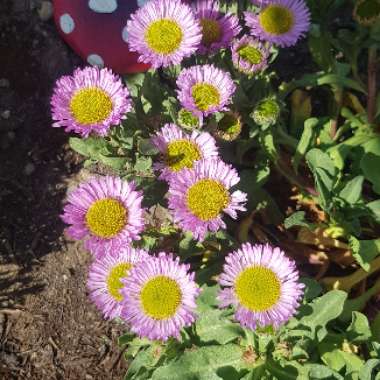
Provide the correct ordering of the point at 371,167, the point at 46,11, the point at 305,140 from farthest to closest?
1. the point at 46,11
2. the point at 305,140
3. the point at 371,167

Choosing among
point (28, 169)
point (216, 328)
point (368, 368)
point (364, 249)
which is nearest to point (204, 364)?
point (216, 328)

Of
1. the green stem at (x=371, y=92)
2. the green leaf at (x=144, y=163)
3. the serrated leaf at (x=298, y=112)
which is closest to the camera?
the green leaf at (x=144, y=163)

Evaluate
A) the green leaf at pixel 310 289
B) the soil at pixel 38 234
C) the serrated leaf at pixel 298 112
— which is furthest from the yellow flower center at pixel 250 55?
the soil at pixel 38 234

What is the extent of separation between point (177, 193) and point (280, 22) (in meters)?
0.75

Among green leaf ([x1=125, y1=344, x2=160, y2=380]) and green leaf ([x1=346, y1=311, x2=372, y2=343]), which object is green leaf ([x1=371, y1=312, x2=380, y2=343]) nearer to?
green leaf ([x1=346, y1=311, x2=372, y2=343])

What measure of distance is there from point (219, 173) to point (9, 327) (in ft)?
4.20

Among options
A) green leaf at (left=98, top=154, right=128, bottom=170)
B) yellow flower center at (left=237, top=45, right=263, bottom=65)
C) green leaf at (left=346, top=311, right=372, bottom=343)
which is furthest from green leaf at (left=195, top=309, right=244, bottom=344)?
yellow flower center at (left=237, top=45, right=263, bottom=65)

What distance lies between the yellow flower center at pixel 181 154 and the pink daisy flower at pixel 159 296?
0.95 ft

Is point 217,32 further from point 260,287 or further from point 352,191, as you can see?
point 260,287

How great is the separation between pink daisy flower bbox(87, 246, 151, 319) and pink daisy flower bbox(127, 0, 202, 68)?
0.61m

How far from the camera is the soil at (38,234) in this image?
2529 millimetres

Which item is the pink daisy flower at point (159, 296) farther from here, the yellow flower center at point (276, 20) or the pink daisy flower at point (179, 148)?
the yellow flower center at point (276, 20)

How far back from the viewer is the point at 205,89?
6.23 ft

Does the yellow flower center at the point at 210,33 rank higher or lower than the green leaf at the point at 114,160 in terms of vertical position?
higher
